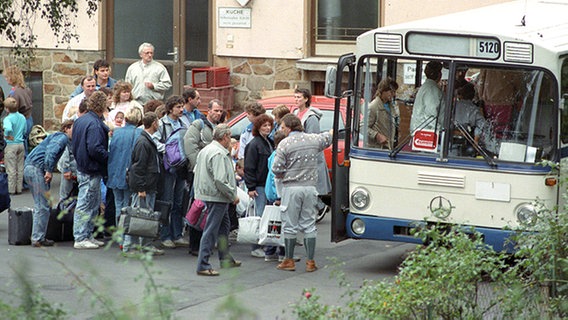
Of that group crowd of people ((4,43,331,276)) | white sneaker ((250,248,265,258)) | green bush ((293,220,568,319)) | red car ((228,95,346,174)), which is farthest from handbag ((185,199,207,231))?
green bush ((293,220,568,319))

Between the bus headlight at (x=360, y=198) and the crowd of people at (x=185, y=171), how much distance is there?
418mm

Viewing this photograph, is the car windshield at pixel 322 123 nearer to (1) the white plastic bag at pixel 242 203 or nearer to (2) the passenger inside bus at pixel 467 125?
(1) the white plastic bag at pixel 242 203

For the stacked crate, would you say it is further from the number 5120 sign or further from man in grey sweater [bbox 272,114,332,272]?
the number 5120 sign

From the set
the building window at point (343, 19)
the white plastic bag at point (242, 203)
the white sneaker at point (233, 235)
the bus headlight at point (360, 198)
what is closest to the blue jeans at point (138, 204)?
the white plastic bag at point (242, 203)

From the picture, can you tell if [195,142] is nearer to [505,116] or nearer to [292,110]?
[292,110]

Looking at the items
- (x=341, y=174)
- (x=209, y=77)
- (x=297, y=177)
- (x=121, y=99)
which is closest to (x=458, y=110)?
(x=341, y=174)

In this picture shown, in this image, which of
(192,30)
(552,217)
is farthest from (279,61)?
(552,217)

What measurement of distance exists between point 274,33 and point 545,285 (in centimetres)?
1358

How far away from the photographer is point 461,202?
11.7 meters

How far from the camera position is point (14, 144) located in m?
17.7

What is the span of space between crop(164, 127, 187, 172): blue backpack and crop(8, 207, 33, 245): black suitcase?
181cm

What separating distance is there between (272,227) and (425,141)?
2.07m

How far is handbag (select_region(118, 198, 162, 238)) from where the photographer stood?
41.5 ft

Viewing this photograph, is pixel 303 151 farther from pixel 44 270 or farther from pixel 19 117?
pixel 19 117
